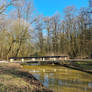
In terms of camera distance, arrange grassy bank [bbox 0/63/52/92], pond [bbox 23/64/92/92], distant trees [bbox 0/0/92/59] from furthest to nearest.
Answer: distant trees [bbox 0/0/92/59] < pond [bbox 23/64/92/92] < grassy bank [bbox 0/63/52/92]

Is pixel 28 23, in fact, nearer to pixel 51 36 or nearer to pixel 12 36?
pixel 12 36

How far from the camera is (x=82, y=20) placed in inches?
963

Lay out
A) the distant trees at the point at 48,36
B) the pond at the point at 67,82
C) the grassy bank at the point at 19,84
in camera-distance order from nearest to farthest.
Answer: the grassy bank at the point at 19,84 < the pond at the point at 67,82 < the distant trees at the point at 48,36

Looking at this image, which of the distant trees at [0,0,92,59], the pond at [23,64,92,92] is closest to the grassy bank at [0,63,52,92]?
the pond at [23,64,92,92]

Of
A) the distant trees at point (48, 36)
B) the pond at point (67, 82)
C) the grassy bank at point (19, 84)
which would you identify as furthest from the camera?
the distant trees at point (48, 36)

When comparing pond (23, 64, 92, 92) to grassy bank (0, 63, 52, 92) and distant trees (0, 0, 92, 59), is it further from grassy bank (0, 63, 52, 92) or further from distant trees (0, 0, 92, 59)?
distant trees (0, 0, 92, 59)

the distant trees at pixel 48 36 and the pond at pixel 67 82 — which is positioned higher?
the distant trees at pixel 48 36

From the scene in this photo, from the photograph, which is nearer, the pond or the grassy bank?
the grassy bank

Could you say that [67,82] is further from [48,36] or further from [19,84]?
[48,36]

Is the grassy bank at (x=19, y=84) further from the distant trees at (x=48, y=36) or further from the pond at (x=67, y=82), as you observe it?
the distant trees at (x=48, y=36)

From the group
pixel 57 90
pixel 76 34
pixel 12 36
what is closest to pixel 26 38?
pixel 12 36

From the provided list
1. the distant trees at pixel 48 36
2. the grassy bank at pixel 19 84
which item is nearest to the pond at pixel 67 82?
the grassy bank at pixel 19 84

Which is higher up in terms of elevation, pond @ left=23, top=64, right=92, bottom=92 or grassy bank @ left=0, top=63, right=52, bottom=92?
grassy bank @ left=0, top=63, right=52, bottom=92

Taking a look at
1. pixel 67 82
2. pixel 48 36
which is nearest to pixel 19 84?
pixel 67 82
